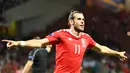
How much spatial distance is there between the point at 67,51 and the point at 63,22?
45.0 ft

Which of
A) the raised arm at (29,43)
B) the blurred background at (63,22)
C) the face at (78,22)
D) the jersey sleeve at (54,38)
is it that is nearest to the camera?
the raised arm at (29,43)

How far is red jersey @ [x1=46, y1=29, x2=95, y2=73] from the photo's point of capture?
22.2ft

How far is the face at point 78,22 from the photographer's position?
6843 mm

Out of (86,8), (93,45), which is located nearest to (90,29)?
(86,8)

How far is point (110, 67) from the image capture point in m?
17.8

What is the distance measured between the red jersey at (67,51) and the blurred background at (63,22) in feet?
36.9

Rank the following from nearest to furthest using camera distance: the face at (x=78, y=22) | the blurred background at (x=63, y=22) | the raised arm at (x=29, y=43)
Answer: the raised arm at (x=29, y=43) < the face at (x=78, y=22) < the blurred background at (x=63, y=22)

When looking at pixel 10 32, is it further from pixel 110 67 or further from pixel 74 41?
pixel 74 41

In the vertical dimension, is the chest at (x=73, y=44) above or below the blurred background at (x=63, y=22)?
above

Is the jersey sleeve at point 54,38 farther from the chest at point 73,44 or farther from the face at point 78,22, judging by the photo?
the face at point 78,22

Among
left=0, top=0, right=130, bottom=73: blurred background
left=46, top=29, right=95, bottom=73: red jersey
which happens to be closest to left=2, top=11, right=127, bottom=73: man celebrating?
left=46, top=29, right=95, bottom=73: red jersey

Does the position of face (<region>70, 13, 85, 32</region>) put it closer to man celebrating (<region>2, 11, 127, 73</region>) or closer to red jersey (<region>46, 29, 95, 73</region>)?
man celebrating (<region>2, 11, 127, 73</region>)

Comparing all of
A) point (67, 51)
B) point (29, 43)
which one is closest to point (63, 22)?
point (67, 51)

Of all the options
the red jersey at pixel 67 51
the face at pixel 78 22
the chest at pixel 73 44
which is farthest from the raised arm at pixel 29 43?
the face at pixel 78 22
